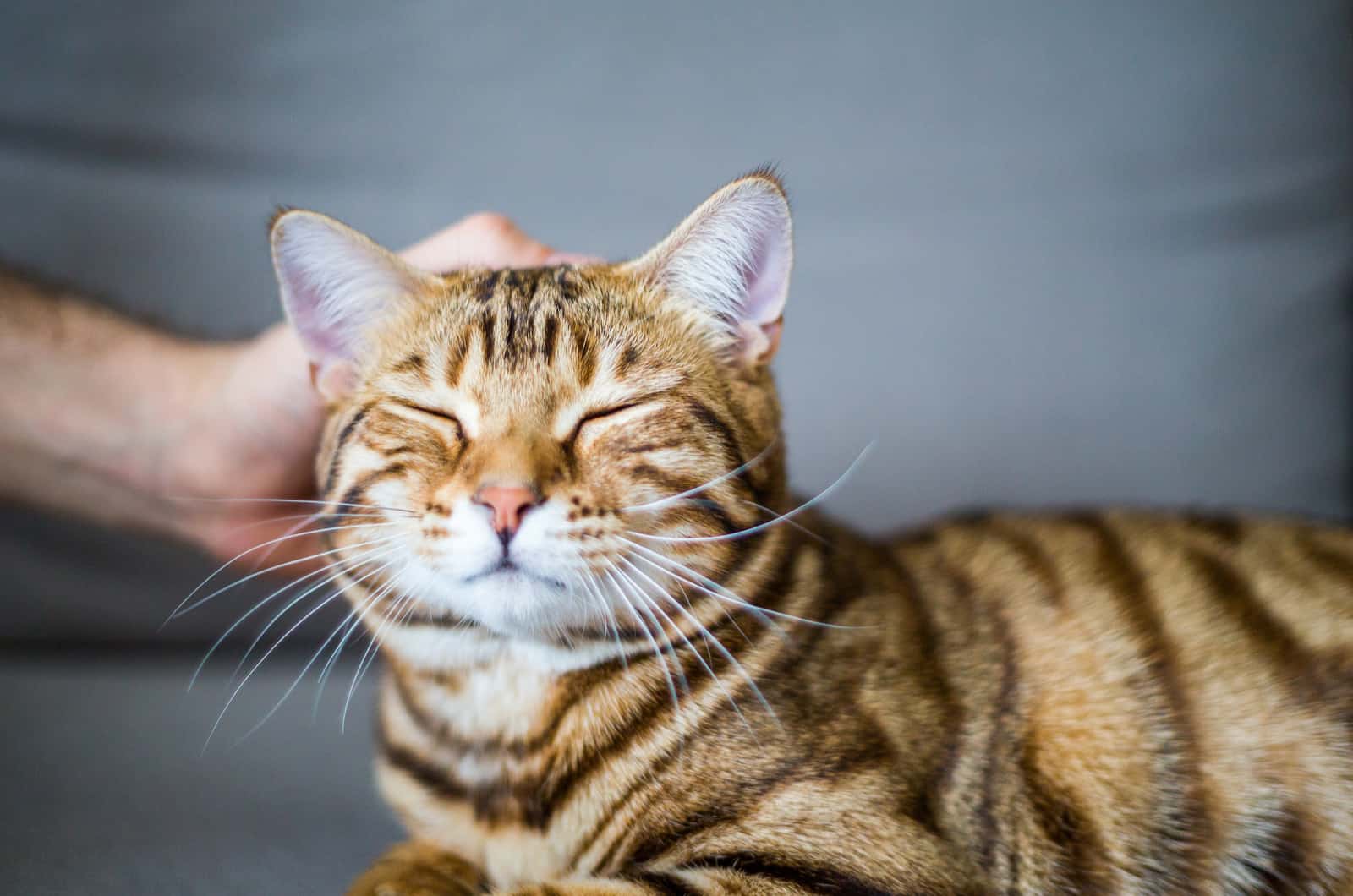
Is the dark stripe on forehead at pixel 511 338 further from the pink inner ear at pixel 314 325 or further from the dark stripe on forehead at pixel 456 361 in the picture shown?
the pink inner ear at pixel 314 325

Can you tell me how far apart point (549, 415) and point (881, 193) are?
1.07 m

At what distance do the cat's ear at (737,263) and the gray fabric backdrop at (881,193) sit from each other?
72cm

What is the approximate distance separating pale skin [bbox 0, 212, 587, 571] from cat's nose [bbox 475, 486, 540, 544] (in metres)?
0.70

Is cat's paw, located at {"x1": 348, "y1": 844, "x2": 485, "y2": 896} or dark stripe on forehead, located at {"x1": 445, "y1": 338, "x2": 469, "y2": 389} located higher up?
dark stripe on forehead, located at {"x1": 445, "y1": 338, "x2": 469, "y2": 389}

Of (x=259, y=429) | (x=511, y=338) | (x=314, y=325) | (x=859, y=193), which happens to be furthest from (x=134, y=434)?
(x=859, y=193)

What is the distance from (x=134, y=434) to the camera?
158 centimetres

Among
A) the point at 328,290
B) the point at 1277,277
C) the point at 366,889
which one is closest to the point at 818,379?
the point at 1277,277

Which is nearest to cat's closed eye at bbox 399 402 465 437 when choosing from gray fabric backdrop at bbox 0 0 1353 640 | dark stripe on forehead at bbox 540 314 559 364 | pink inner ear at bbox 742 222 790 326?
dark stripe on forehead at bbox 540 314 559 364

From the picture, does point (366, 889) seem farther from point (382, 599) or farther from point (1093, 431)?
point (1093, 431)

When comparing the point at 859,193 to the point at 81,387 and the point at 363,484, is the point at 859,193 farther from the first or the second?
the point at 81,387

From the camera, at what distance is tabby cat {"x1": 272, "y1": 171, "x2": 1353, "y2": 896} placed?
35.3 inches

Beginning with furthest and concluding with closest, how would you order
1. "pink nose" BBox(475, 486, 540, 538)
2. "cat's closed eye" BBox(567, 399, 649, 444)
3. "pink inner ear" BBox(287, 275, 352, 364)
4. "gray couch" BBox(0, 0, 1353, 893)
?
"gray couch" BBox(0, 0, 1353, 893)
"pink inner ear" BBox(287, 275, 352, 364)
"cat's closed eye" BBox(567, 399, 649, 444)
"pink nose" BBox(475, 486, 540, 538)

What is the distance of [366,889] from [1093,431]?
1.42 m

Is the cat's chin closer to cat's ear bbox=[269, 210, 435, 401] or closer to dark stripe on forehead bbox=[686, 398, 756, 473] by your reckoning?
dark stripe on forehead bbox=[686, 398, 756, 473]
